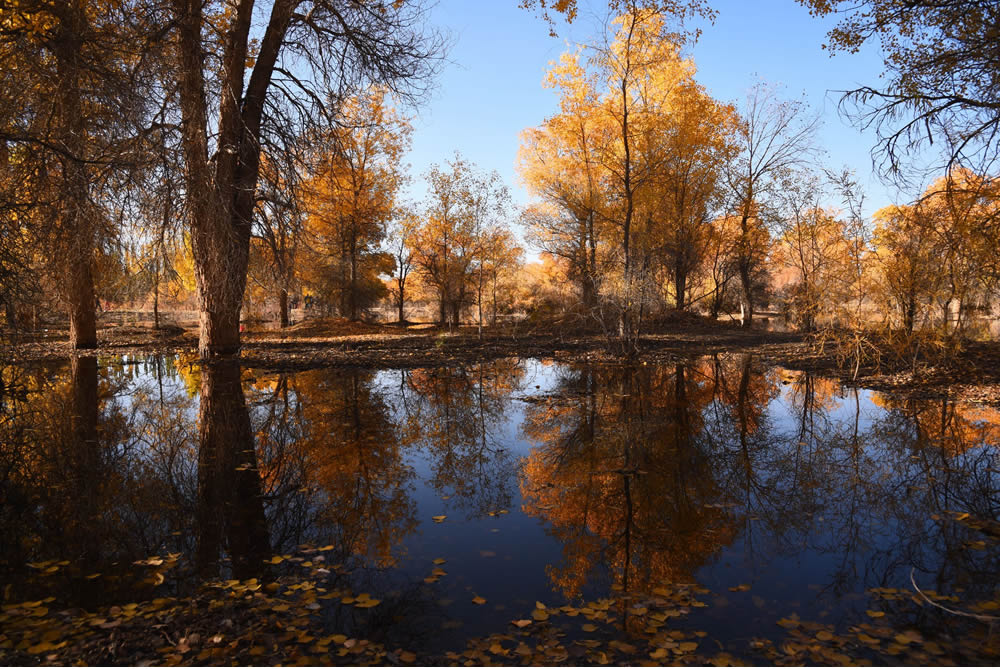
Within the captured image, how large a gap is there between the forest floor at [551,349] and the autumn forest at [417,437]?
196 mm

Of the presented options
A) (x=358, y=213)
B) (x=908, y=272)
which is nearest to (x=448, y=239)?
(x=358, y=213)

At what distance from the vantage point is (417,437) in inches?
314

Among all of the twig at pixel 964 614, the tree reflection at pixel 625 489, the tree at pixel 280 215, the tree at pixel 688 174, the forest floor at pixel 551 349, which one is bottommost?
the twig at pixel 964 614

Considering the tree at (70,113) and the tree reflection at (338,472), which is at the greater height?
the tree at (70,113)

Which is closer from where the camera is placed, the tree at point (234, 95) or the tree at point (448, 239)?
the tree at point (234, 95)

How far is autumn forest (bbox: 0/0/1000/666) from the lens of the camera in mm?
3443

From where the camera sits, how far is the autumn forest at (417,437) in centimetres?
344

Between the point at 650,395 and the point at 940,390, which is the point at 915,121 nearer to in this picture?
the point at 940,390

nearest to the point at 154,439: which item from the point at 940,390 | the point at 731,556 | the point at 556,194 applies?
the point at 731,556

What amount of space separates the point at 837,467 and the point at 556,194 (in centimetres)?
2187

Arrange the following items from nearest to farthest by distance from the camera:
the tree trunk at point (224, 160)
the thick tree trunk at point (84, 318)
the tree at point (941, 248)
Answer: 1. the tree at point (941, 248)
2. the tree trunk at point (224, 160)
3. the thick tree trunk at point (84, 318)

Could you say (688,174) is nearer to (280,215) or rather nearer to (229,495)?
(280,215)

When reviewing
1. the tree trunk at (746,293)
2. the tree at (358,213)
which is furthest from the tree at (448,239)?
the tree trunk at (746,293)

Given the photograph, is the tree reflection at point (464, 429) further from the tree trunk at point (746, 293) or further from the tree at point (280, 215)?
the tree trunk at point (746, 293)
